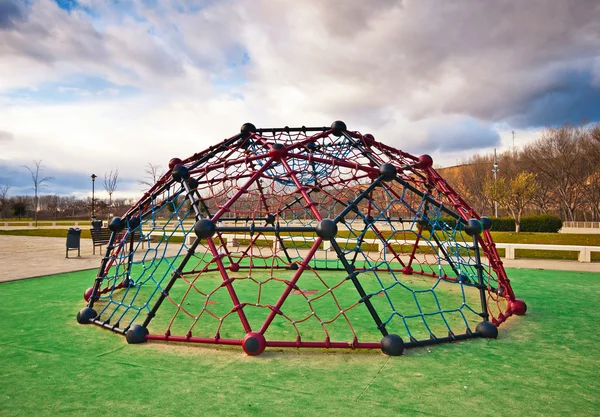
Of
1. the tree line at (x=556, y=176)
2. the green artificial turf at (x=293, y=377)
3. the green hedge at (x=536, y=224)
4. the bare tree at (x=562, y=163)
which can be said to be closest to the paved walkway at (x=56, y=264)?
the green artificial turf at (x=293, y=377)

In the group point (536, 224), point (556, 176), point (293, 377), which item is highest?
point (556, 176)

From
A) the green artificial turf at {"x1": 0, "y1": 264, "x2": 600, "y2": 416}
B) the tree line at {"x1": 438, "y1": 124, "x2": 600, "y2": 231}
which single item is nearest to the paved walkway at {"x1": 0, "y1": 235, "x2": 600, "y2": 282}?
the green artificial turf at {"x1": 0, "y1": 264, "x2": 600, "y2": 416}

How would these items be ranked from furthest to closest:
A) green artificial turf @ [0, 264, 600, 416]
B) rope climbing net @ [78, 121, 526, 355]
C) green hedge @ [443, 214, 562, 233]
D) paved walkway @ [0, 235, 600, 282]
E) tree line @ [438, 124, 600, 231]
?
tree line @ [438, 124, 600, 231]
green hedge @ [443, 214, 562, 233]
paved walkway @ [0, 235, 600, 282]
rope climbing net @ [78, 121, 526, 355]
green artificial turf @ [0, 264, 600, 416]

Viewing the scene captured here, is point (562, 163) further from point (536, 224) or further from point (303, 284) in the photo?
point (303, 284)

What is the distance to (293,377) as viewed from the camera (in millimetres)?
3723

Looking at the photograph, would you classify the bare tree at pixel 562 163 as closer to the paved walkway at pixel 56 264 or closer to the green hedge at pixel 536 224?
the green hedge at pixel 536 224

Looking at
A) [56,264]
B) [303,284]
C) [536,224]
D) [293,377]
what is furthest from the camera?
[536,224]

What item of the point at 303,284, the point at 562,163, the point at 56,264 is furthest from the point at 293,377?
the point at 562,163

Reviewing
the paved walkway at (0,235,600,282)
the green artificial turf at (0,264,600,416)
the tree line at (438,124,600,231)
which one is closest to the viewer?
the green artificial turf at (0,264,600,416)

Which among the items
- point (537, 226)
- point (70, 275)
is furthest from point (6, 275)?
point (537, 226)

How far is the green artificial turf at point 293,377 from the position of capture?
313cm

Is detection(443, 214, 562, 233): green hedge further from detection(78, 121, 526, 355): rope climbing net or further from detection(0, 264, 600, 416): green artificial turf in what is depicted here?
detection(0, 264, 600, 416): green artificial turf

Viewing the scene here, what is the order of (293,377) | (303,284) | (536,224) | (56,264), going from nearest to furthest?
(293,377)
(303,284)
(56,264)
(536,224)

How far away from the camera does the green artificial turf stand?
3.13 m
